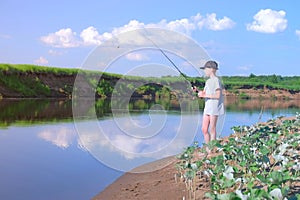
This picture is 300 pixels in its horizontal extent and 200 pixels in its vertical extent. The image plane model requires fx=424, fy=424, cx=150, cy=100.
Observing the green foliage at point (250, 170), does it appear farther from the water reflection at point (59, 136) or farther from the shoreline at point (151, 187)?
the water reflection at point (59, 136)

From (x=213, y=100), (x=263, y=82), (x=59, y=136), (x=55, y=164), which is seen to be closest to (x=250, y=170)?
(x=213, y=100)

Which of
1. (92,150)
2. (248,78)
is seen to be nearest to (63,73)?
(92,150)

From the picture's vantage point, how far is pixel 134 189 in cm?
541

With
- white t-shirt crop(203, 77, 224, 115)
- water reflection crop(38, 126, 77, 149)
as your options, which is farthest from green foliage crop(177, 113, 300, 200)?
water reflection crop(38, 126, 77, 149)

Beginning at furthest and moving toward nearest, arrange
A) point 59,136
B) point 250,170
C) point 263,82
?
point 263,82 → point 59,136 → point 250,170

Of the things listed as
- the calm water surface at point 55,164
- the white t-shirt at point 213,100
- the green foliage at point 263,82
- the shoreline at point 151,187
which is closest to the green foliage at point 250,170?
the shoreline at point 151,187

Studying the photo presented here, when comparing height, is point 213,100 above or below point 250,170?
above

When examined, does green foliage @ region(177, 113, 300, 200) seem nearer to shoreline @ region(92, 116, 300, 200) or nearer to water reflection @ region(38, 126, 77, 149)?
shoreline @ region(92, 116, 300, 200)

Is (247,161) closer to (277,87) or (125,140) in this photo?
(125,140)

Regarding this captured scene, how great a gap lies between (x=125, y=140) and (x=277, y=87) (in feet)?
177

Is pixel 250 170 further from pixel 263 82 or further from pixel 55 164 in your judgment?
pixel 263 82

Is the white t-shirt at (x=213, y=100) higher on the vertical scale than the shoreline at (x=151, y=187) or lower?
higher

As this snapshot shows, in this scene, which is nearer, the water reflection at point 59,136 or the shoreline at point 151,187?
the shoreline at point 151,187

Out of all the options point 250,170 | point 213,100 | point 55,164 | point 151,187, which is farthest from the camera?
point 55,164
